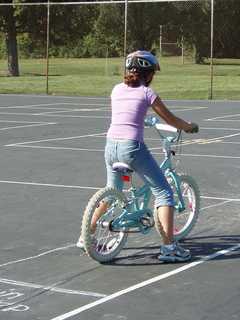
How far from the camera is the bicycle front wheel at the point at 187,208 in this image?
8039 millimetres

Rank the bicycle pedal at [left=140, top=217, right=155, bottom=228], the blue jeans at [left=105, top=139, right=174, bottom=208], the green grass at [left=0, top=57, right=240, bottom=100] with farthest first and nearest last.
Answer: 1. the green grass at [left=0, top=57, right=240, bottom=100]
2. the bicycle pedal at [left=140, top=217, right=155, bottom=228]
3. the blue jeans at [left=105, top=139, right=174, bottom=208]

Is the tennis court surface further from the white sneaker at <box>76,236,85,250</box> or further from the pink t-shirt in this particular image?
the pink t-shirt

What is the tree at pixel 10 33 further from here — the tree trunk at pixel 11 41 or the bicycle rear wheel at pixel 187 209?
the bicycle rear wheel at pixel 187 209

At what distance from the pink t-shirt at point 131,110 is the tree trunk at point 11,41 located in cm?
4333

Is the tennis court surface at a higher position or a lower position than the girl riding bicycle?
lower

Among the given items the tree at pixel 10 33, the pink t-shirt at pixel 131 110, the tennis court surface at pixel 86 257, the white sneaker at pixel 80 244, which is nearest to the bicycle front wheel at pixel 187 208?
the tennis court surface at pixel 86 257

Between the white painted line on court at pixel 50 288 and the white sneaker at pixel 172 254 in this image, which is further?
the white sneaker at pixel 172 254

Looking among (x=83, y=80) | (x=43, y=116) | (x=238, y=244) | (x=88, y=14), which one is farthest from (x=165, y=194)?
(x=88, y=14)

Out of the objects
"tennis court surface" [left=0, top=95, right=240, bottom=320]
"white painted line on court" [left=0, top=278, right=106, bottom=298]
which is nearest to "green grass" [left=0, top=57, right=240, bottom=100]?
"tennis court surface" [left=0, top=95, right=240, bottom=320]

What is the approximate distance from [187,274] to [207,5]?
4899 cm

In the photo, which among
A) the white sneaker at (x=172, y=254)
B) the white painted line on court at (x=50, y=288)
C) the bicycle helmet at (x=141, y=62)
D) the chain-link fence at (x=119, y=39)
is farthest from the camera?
the chain-link fence at (x=119, y=39)

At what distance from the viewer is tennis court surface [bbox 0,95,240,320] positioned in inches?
232

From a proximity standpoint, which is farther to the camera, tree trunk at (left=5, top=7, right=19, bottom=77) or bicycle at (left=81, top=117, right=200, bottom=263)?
tree trunk at (left=5, top=7, right=19, bottom=77)

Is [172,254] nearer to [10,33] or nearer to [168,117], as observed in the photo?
[168,117]
